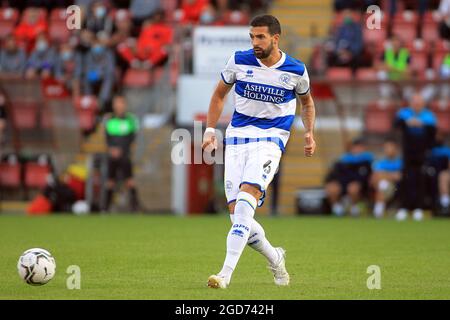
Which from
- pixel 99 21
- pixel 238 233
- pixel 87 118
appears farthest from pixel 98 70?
pixel 238 233

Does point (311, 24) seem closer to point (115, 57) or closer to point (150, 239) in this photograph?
point (115, 57)

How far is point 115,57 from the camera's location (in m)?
26.0

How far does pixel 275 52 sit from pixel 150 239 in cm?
652

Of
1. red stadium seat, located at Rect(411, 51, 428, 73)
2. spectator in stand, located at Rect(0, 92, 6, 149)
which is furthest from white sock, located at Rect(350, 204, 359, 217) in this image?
spectator in stand, located at Rect(0, 92, 6, 149)

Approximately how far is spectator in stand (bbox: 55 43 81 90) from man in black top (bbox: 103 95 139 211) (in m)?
2.47

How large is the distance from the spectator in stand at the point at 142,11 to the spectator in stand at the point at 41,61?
2306 millimetres

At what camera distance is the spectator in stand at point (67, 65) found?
25672 mm

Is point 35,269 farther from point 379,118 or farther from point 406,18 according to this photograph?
point 406,18

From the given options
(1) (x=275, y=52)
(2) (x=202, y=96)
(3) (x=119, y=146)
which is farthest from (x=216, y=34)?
(1) (x=275, y=52)

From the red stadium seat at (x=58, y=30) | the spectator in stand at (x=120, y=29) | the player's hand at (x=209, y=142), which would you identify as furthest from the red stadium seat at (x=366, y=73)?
the player's hand at (x=209, y=142)

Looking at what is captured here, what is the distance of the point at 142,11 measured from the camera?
27438mm

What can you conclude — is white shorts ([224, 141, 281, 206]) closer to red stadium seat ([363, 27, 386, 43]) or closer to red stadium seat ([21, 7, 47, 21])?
red stadium seat ([363, 27, 386, 43])

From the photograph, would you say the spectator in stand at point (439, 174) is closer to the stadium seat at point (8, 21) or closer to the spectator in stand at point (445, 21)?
the spectator in stand at point (445, 21)

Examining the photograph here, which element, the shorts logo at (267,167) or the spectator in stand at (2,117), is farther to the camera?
the spectator in stand at (2,117)
